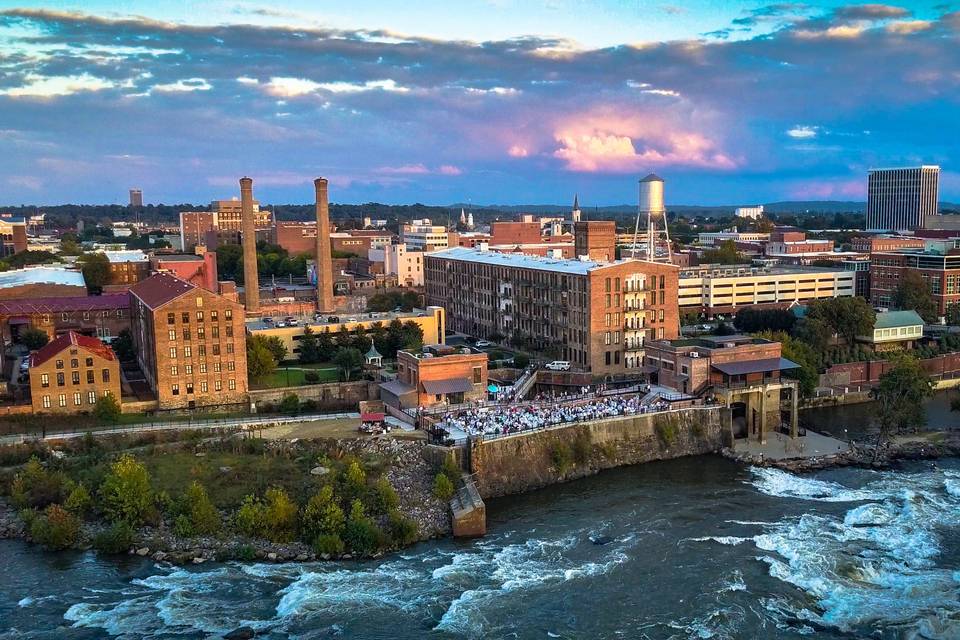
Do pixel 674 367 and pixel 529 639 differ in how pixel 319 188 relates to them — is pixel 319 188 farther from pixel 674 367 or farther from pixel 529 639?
pixel 529 639

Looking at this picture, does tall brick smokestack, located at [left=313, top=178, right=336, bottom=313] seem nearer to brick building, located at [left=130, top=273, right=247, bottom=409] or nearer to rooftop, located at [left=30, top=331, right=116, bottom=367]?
brick building, located at [left=130, top=273, right=247, bottom=409]

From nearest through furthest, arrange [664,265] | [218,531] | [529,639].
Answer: [529,639] < [218,531] < [664,265]

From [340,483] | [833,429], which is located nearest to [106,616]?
[340,483]

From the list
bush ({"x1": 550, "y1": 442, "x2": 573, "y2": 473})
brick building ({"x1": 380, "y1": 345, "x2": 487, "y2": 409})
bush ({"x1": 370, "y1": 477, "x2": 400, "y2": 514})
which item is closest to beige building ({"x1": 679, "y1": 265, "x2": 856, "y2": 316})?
brick building ({"x1": 380, "y1": 345, "x2": 487, "y2": 409})

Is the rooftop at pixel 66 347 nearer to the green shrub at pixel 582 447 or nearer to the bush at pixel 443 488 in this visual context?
the bush at pixel 443 488

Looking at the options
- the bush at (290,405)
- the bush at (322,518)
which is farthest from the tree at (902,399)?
the bush at (290,405)
